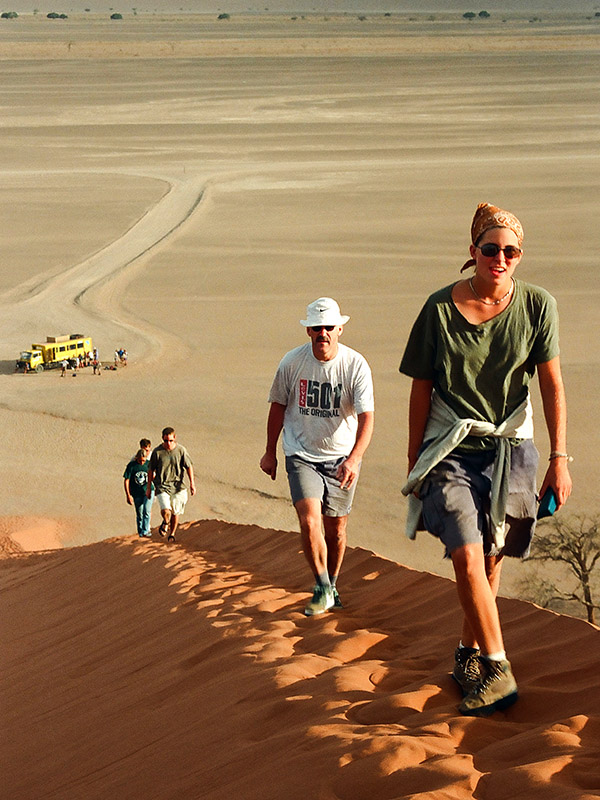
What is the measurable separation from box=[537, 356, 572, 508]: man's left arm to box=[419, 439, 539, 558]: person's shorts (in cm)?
9

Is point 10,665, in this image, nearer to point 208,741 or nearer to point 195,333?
point 208,741

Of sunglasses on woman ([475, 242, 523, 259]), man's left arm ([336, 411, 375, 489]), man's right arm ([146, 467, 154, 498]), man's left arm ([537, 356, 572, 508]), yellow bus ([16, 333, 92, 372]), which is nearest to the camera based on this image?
sunglasses on woman ([475, 242, 523, 259])

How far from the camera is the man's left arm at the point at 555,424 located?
14.2ft

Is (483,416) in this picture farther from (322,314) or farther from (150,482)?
(150,482)

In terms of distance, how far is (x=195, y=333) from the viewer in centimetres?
2795

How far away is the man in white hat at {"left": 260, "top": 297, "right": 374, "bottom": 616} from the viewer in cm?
594

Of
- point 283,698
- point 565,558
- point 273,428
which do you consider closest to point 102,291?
point 565,558

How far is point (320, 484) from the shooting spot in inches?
237

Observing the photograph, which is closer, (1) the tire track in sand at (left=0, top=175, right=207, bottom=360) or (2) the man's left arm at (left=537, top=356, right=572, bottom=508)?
(2) the man's left arm at (left=537, top=356, right=572, bottom=508)

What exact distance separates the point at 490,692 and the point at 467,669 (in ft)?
0.64

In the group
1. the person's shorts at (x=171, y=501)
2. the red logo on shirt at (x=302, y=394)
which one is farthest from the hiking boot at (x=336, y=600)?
the person's shorts at (x=171, y=501)

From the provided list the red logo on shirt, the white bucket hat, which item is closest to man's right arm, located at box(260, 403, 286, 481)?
the red logo on shirt

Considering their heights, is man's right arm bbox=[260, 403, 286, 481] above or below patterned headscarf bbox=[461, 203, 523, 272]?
below

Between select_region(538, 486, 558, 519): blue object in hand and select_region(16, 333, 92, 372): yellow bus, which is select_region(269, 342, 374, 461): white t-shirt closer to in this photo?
select_region(538, 486, 558, 519): blue object in hand
